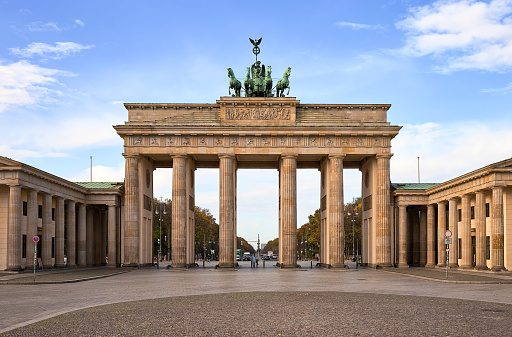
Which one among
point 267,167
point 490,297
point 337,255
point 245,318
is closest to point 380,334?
point 245,318

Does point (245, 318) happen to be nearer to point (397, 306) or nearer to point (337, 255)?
point (397, 306)

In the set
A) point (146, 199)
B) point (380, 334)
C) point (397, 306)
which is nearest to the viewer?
point (380, 334)

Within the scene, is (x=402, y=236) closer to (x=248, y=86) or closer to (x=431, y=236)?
(x=431, y=236)

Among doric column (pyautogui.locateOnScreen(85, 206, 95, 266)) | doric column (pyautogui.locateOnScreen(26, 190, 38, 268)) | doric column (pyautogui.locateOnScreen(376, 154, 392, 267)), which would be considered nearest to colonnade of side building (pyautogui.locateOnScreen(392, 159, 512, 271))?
doric column (pyautogui.locateOnScreen(376, 154, 392, 267))

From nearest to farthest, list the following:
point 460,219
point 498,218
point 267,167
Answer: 1. point 498,218
2. point 460,219
3. point 267,167

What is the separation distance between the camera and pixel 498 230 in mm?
45094

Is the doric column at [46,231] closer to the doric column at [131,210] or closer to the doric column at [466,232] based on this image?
the doric column at [131,210]

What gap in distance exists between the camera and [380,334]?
15.0 meters

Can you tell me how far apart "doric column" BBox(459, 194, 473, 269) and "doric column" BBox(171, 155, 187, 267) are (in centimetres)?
2586

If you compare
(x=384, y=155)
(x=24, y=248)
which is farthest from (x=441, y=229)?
(x=24, y=248)

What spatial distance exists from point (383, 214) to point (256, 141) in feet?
47.1

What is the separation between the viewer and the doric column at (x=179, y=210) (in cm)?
5934

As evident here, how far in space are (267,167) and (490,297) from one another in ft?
154

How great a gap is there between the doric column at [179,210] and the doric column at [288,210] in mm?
9644
